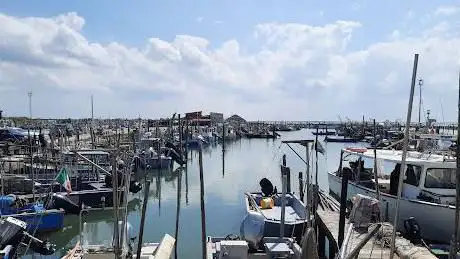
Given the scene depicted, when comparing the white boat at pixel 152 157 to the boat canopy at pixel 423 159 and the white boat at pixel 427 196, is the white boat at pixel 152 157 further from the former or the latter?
the white boat at pixel 427 196

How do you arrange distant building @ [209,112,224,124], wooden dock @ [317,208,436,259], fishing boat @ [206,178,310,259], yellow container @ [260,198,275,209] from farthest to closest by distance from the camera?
distant building @ [209,112,224,124] → yellow container @ [260,198,275,209] → fishing boat @ [206,178,310,259] → wooden dock @ [317,208,436,259]

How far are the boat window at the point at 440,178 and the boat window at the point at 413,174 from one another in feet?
1.18

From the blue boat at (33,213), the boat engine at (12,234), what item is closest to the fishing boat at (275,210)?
the boat engine at (12,234)

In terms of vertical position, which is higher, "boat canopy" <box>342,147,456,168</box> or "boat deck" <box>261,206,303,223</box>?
"boat canopy" <box>342,147,456,168</box>

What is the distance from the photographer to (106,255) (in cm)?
1277

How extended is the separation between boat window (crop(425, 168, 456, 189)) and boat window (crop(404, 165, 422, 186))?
36 cm

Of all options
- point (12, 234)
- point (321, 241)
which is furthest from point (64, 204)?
point (321, 241)

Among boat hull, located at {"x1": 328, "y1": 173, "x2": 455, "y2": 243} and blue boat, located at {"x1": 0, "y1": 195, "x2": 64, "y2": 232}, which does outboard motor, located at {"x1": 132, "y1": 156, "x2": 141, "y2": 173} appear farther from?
boat hull, located at {"x1": 328, "y1": 173, "x2": 455, "y2": 243}

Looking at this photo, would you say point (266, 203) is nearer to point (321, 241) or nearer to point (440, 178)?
point (321, 241)

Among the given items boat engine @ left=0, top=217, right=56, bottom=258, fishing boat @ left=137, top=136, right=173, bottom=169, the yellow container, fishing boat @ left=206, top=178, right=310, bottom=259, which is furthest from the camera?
fishing boat @ left=137, top=136, right=173, bottom=169

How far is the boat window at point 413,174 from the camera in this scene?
63.6ft

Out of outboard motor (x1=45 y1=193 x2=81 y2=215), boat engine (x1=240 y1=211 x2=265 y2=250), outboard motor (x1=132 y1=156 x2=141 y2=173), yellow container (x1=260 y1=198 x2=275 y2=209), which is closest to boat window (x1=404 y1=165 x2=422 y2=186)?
yellow container (x1=260 y1=198 x2=275 y2=209)

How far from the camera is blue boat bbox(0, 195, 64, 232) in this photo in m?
20.4

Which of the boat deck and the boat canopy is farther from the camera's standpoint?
the boat deck
